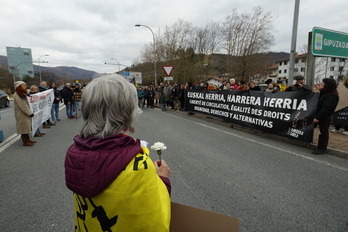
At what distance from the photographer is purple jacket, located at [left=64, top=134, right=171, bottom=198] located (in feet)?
3.00

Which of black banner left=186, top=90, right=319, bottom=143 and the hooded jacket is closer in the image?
the hooded jacket

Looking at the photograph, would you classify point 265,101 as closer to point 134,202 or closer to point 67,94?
point 134,202


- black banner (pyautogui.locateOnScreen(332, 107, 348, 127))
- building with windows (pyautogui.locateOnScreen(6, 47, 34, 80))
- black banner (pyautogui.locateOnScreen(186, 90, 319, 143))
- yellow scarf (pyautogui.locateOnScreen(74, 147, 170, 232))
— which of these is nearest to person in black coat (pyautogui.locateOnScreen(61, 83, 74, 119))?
black banner (pyautogui.locateOnScreen(186, 90, 319, 143))

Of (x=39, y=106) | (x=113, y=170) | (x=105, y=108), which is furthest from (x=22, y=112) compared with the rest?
(x=113, y=170)

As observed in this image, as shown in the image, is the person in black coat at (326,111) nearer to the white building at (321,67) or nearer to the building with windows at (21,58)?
the white building at (321,67)

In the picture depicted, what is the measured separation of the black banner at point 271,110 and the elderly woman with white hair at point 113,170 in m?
5.44

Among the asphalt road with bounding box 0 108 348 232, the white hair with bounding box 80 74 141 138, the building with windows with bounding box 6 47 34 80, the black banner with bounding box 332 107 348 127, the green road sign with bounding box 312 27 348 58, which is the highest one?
the building with windows with bounding box 6 47 34 80

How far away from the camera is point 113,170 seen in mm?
911

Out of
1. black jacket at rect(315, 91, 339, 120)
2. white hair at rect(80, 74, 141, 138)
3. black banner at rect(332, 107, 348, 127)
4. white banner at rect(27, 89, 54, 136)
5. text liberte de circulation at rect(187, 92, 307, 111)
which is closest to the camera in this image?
white hair at rect(80, 74, 141, 138)

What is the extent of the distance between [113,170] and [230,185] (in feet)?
9.38

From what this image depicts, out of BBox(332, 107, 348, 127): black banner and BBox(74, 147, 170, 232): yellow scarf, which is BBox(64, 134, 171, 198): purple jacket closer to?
BBox(74, 147, 170, 232): yellow scarf

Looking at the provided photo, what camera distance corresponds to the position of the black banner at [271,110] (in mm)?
5238

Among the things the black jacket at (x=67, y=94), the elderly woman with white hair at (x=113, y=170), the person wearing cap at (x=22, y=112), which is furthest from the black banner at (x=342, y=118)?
the black jacket at (x=67, y=94)

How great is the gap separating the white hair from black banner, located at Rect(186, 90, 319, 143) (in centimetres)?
545
